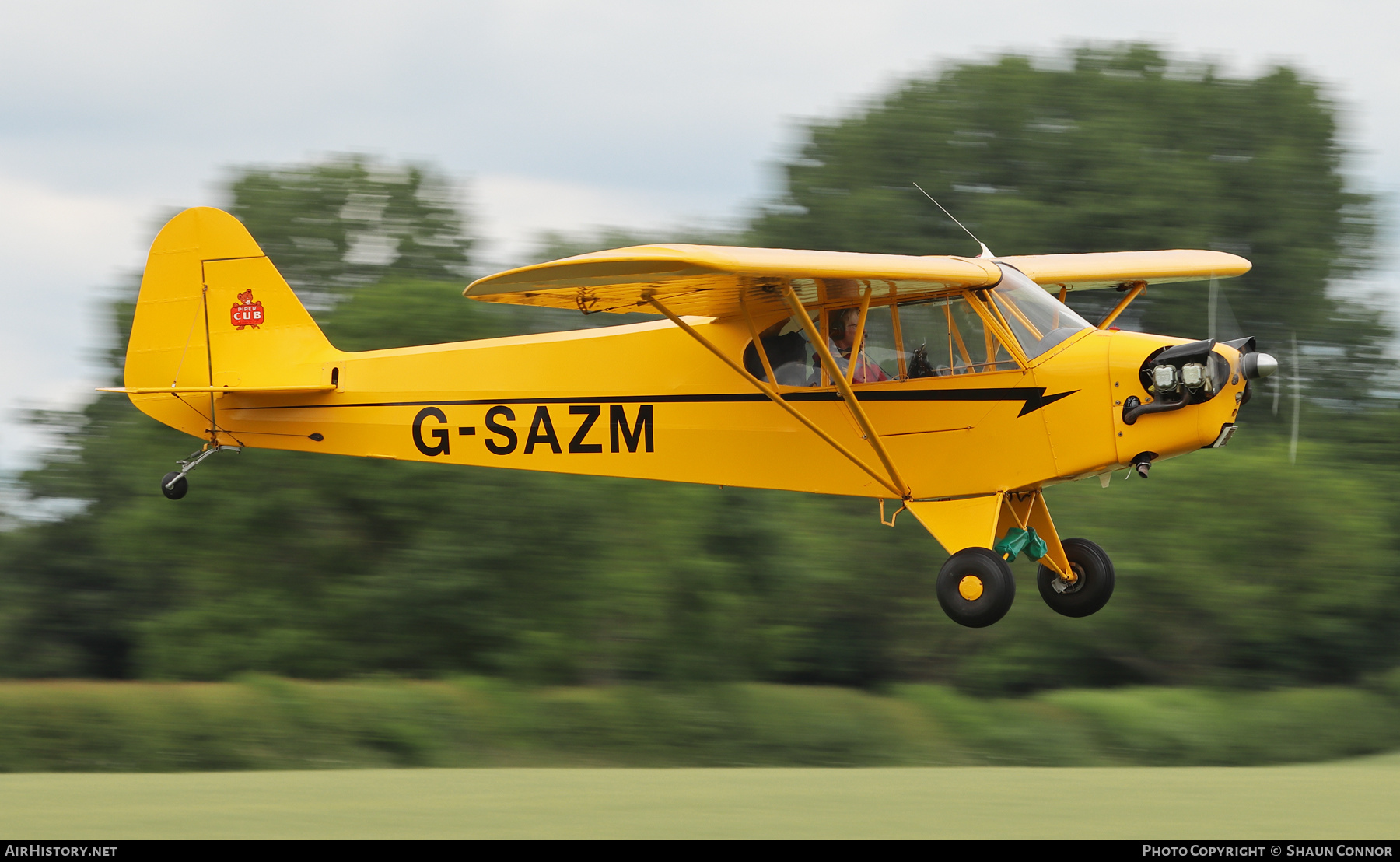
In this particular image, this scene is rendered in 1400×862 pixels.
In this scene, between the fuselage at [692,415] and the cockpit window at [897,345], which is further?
the cockpit window at [897,345]

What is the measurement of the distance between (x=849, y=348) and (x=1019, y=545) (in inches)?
76.1

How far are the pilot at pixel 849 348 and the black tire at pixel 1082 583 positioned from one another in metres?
2.04

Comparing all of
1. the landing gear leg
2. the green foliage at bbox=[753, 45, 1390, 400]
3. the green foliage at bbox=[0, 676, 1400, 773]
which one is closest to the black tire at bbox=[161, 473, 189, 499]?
the landing gear leg

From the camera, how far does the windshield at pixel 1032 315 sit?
34.8 ft

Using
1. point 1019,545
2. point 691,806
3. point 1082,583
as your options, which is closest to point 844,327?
point 1019,545

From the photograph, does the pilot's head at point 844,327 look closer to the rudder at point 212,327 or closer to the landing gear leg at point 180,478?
the rudder at point 212,327

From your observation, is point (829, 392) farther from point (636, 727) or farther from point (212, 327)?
point (636, 727)

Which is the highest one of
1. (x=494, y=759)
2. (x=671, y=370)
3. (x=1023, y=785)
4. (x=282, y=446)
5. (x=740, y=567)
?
(x=671, y=370)

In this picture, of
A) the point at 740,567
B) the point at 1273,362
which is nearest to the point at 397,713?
the point at 740,567

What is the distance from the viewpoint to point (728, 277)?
10.3 meters

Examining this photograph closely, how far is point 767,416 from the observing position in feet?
37.3

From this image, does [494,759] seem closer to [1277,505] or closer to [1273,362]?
[1277,505]

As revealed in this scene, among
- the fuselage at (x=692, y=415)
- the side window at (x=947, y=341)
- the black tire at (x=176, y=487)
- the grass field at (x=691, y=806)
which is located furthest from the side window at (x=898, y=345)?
the black tire at (x=176, y=487)
